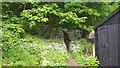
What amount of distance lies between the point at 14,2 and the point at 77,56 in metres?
3.02

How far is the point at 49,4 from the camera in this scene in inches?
338

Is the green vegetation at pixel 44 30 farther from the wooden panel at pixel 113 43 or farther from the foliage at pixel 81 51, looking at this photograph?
the wooden panel at pixel 113 43

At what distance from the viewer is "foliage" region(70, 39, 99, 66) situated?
7656 millimetres

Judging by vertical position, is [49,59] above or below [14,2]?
below

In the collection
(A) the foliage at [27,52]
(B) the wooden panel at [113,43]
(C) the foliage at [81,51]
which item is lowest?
(C) the foliage at [81,51]

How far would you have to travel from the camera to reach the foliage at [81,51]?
25.1ft

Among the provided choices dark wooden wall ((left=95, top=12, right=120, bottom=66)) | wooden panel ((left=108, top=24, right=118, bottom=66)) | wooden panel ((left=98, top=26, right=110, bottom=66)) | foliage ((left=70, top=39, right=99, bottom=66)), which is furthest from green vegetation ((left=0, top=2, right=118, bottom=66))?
wooden panel ((left=108, top=24, right=118, bottom=66))

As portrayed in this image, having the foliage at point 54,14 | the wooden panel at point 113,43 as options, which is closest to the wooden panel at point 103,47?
the wooden panel at point 113,43

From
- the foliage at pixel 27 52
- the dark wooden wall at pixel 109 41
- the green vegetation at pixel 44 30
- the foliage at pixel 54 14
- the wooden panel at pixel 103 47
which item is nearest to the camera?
the dark wooden wall at pixel 109 41

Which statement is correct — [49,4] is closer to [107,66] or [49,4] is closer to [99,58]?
[99,58]

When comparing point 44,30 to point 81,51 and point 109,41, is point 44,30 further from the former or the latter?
point 109,41

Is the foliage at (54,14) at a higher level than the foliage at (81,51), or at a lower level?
higher

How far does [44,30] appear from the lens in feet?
31.0

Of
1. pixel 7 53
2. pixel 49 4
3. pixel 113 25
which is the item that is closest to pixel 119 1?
pixel 49 4
